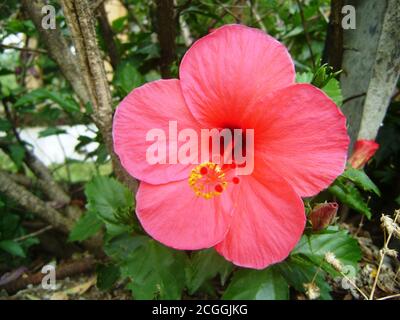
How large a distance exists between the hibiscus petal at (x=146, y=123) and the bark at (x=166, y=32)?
36 centimetres

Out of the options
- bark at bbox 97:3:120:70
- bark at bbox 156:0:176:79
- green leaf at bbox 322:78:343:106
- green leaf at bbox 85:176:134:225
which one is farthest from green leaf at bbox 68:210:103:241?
green leaf at bbox 322:78:343:106

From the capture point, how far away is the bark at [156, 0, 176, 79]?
3.39 ft

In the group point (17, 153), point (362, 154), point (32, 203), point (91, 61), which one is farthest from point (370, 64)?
point (17, 153)

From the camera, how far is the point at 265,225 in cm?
72

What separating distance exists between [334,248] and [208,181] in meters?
0.35

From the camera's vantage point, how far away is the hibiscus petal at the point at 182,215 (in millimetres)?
725

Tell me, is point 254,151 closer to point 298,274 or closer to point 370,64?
point 298,274

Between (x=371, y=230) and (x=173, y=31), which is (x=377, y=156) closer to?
(x=371, y=230)

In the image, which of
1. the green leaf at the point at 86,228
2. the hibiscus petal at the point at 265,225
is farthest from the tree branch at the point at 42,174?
the hibiscus petal at the point at 265,225

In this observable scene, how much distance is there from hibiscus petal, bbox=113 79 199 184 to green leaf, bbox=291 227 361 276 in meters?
0.34

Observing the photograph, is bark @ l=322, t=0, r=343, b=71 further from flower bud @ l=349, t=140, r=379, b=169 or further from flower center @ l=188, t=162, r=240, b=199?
flower center @ l=188, t=162, r=240, b=199

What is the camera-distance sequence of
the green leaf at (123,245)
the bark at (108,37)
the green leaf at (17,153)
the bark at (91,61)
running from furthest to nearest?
the green leaf at (17,153) < the bark at (108,37) < the green leaf at (123,245) < the bark at (91,61)

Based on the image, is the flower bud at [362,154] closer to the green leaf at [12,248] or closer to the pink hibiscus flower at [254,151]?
the pink hibiscus flower at [254,151]

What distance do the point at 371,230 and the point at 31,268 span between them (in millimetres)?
1223
